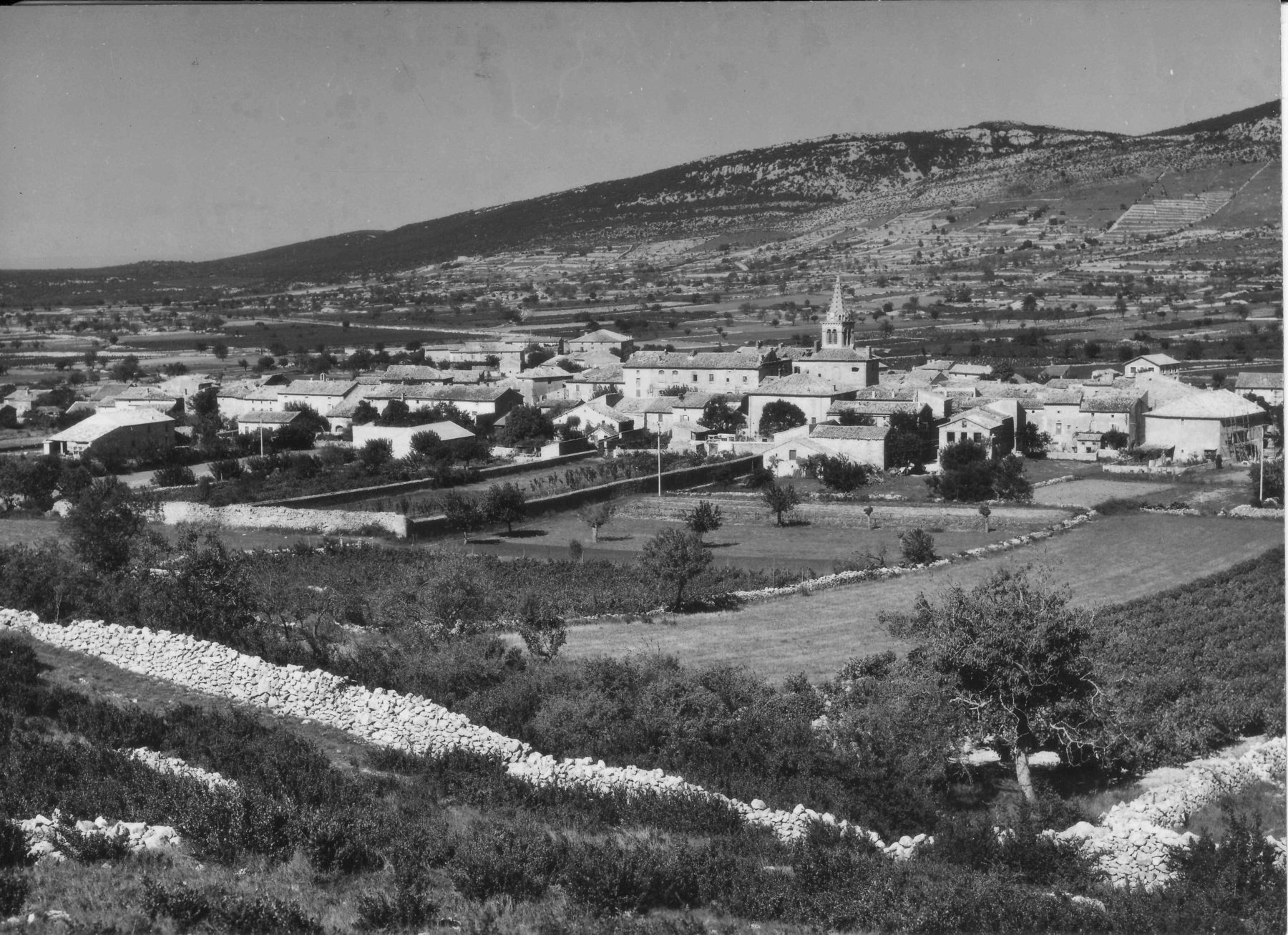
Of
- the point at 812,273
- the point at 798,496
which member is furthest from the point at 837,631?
the point at 812,273

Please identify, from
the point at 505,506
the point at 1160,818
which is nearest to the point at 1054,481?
the point at 505,506

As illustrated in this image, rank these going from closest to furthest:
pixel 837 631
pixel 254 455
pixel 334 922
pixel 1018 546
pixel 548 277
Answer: pixel 334 922 → pixel 837 631 → pixel 1018 546 → pixel 254 455 → pixel 548 277

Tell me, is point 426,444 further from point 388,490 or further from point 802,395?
point 802,395

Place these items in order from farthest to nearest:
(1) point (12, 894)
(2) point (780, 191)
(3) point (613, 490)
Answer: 1. (2) point (780, 191)
2. (3) point (613, 490)
3. (1) point (12, 894)

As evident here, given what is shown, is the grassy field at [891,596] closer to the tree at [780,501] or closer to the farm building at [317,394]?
the tree at [780,501]

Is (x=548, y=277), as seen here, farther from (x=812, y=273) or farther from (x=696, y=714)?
(x=696, y=714)

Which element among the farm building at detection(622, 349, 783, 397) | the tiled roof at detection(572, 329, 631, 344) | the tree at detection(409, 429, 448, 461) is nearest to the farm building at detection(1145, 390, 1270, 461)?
the farm building at detection(622, 349, 783, 397)
